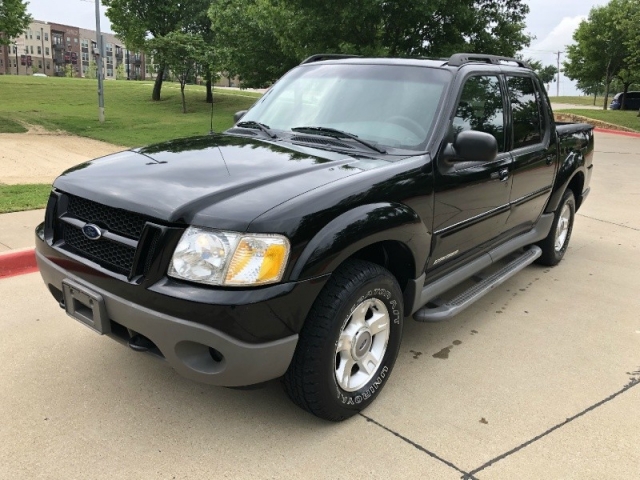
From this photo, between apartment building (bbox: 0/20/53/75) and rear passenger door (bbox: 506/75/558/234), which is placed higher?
apartment building (bbox: 0/20/53/75)

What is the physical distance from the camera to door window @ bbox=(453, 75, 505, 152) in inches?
142

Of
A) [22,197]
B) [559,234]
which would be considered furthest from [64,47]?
[559,234]

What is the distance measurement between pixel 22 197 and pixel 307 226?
603cm

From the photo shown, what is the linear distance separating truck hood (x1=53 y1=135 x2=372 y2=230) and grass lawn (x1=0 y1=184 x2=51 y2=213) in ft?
13.4

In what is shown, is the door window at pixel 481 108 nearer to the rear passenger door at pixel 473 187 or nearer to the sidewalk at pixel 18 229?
the rear passenger door at pixel 473 187

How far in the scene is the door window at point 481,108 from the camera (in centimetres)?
360

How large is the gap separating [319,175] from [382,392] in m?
1.29

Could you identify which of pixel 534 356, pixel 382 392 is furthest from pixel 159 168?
pixel 534 356

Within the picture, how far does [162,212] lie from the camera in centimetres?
245

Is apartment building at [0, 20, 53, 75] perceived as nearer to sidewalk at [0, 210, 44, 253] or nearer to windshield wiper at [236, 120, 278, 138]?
sidewalk at [0, 210, 44, 253]

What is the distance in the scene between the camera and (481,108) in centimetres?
383

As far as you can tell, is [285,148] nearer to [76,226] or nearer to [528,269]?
[76,226]

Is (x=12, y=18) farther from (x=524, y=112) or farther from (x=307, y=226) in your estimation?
(x=307, y=226)

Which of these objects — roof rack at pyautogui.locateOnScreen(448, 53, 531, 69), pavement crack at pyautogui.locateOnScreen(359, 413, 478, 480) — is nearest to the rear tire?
roof rack at pyautogui.locateOnScreen(448, 53, 531, 69)
